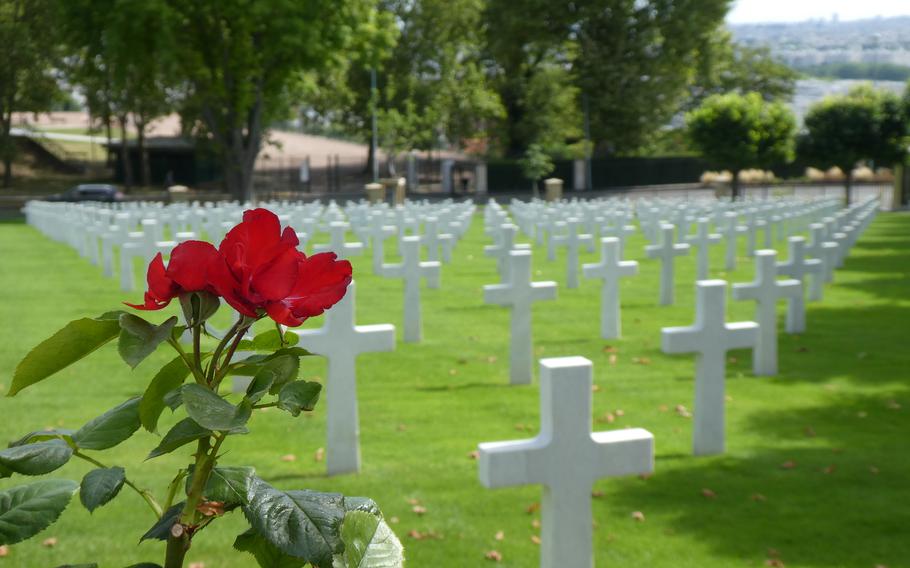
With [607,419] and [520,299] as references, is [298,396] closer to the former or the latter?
[607,419]

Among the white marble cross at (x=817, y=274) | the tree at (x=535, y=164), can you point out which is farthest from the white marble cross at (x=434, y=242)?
the tree at (x=535, y=164)

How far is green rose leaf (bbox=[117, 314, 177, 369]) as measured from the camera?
1291 millimetres

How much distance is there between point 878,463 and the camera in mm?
6438

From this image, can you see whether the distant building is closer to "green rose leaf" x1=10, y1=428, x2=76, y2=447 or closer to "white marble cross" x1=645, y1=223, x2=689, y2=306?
"white marble cross" x1=645, y1=223, x2=689, y2=306

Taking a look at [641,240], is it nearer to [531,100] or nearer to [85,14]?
[85,14]

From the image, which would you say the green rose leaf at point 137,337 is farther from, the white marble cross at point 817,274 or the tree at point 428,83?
the tree at point 428,83

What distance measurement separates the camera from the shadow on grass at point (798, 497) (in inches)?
197

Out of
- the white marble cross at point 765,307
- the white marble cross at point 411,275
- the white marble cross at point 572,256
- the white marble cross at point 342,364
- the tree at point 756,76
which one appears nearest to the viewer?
the white marble cross at point 342,364

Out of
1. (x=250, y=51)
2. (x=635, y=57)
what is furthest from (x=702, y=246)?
(x=635, y=57)

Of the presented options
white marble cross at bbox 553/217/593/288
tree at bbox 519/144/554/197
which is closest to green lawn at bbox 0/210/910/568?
white marble cross at bbox 553/217/593/288

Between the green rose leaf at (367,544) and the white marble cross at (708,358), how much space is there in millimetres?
5179

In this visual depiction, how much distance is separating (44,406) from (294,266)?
283 inches

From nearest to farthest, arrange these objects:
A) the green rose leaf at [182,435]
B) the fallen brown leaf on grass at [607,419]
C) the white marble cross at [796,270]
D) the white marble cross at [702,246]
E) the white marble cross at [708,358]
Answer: the green rose leaf at [182,435]
the white marble cross at [708,358]
the fallen brown leaf on grass at [607,419]
the white marble cross at [796,270]
the white marble cross at [702,246]

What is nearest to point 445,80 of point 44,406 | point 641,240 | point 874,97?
point 874,97
